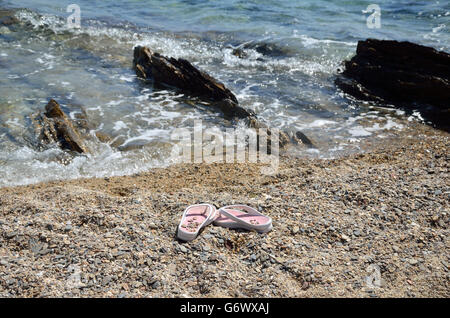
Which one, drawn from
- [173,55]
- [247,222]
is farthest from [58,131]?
[173,55]

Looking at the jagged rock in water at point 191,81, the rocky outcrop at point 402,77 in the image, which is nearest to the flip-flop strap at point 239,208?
the jagged rock in water at point 191,81

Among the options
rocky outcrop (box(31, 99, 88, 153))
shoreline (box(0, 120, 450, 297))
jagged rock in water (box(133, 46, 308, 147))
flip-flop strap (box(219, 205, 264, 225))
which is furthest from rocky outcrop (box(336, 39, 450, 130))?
rocky outcrop (box(31, 99, 88, 153))

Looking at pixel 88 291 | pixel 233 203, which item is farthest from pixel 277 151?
pixel 88 291

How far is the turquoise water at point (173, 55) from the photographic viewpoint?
7023 millimetres

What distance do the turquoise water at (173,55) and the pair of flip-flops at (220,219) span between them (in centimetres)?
222

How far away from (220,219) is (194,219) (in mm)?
284

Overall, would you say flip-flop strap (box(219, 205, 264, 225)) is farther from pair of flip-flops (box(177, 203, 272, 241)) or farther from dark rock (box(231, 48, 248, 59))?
dark rock (box(231, 48, 248, 59))

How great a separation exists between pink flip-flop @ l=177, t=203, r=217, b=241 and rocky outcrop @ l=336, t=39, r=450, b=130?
6.38 metres

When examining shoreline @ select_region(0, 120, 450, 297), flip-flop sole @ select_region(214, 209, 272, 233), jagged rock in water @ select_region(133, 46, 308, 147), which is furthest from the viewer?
jagged rock in water @ select_region(133, 46, 308, 147)

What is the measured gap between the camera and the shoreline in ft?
11.0

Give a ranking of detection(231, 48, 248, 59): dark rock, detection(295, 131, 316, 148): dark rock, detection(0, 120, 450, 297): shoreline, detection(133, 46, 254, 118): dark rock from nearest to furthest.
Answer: detection(0, 120, 450, 297): shoreline
detection(295, 131, 316, 148): dark rock
detection(133, 46, 254, 118): dark rock
detection(231, 48, 248, 59): dark rock

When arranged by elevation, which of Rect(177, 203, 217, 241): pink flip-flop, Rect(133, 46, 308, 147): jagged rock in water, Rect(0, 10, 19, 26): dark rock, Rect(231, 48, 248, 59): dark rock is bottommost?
Rect(177, 203, 217, 241): pink flip-flop

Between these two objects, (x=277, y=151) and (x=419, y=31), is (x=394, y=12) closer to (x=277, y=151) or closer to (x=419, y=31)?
(x=419, y=31)

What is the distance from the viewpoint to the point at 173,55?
1263 cm
